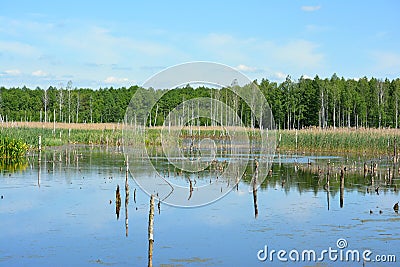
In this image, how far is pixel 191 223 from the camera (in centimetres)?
1203

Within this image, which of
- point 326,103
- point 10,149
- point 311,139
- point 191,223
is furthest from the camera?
point 326,103

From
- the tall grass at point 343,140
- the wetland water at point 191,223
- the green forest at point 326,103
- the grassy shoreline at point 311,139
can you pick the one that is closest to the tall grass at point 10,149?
the grassy shoreline at point 311,139

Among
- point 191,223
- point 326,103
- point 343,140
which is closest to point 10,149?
point 191,223

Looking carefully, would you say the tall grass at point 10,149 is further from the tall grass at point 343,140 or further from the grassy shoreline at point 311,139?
the tall grass at point 343,140

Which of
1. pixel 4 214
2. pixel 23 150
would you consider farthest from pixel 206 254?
pixel 23 150

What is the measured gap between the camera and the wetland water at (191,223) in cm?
944

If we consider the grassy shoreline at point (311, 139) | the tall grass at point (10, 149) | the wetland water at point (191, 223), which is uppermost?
the grassy shoreline at point (311, 139)

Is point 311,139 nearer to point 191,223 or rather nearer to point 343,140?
point 343,140

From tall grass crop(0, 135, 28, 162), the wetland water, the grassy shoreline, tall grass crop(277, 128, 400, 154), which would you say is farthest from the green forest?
the wetland water

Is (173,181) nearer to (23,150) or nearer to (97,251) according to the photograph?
(97,251)

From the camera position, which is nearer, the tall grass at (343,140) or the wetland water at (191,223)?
the wetland water at (191,223)

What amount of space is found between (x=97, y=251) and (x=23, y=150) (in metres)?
17.5

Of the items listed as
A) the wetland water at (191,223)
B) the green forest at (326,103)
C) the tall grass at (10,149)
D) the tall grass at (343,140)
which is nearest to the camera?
the wetland water at (191,223)

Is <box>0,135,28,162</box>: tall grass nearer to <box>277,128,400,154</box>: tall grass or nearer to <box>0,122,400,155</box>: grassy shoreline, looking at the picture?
<box>0,122,400,155</box>: grassy shoreline
